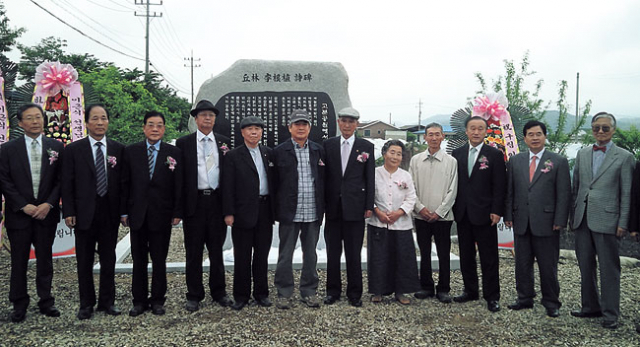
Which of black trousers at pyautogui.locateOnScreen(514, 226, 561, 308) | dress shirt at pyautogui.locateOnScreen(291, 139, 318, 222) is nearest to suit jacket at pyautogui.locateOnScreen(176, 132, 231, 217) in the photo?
dress shirt at pyautogui.locateOnScreen(291, 139, 318, 222)

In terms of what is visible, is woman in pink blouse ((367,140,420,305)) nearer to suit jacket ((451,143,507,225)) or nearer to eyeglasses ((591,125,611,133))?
suit jacket ((451,143,507,225))

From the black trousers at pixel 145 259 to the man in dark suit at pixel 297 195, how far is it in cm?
95

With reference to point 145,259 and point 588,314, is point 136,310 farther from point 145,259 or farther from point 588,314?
point 588,314

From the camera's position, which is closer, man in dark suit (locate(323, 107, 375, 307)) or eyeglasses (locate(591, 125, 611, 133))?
eyeglasses (locate(591, 125, 611, 133))

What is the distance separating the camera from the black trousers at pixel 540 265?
3578mm

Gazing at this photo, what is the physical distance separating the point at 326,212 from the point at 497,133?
326cm

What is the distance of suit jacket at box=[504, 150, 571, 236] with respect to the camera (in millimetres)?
3514

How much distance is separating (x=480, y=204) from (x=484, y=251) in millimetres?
417

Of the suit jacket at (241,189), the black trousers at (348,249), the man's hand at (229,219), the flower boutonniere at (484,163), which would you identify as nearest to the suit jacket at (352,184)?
the black trousers at (348,249)

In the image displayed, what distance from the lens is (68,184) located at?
132 inches

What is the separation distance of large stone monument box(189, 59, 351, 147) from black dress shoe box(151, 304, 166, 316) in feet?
7.56

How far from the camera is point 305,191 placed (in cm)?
366

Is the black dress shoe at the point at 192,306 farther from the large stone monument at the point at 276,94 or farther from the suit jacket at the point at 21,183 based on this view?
the large stone monument at the point at 276,94

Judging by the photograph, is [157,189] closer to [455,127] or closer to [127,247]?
[127,247]
